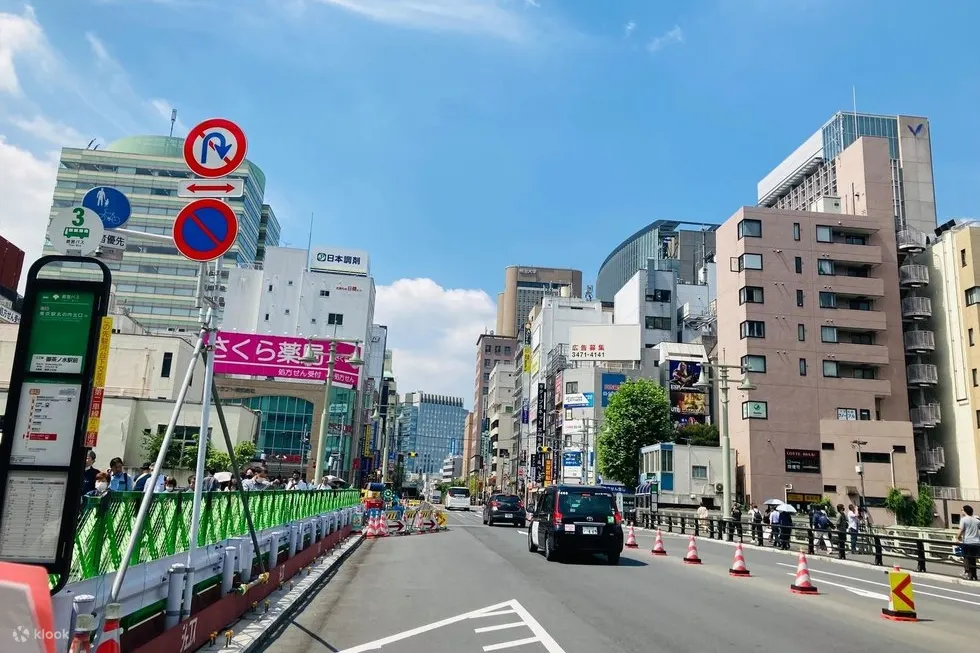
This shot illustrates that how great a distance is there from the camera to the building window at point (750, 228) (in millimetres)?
57188

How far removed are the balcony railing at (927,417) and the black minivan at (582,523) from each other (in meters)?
47.7

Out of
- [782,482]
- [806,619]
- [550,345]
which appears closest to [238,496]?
[806,619]

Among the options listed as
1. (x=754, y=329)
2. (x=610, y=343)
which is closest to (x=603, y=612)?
(x=754, y=329)

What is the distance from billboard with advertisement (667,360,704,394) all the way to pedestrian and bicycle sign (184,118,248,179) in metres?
64.8

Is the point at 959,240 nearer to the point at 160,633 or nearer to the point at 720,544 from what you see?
the point at 720,544

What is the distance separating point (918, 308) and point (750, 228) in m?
14.5

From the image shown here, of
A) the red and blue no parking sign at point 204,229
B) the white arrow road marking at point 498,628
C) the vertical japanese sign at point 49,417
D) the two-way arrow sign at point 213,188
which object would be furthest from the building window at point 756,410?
the vertical japanese sign at point 49,417

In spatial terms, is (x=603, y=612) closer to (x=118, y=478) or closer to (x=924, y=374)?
(x=118, y=478)

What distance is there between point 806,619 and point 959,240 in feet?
181

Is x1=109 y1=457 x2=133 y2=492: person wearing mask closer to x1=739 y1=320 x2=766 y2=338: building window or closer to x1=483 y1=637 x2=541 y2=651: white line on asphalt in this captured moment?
x1=483 y1=637 x2=541 y2=651: white line on asphalt

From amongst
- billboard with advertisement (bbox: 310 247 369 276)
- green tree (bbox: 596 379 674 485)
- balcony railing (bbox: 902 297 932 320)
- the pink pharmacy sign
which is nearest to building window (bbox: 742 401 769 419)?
green tree (bbox: 596 379 674 485)

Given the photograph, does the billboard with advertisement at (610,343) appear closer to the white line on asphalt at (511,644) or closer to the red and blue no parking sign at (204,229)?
the white line on asphalt at (511,644)

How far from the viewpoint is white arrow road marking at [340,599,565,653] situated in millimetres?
7918

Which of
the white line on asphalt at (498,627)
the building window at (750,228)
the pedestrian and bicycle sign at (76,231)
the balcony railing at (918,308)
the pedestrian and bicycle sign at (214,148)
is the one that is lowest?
the white line on asphalt at (498,627)
